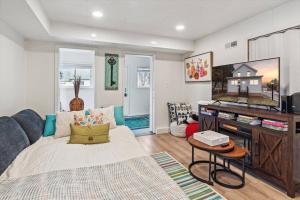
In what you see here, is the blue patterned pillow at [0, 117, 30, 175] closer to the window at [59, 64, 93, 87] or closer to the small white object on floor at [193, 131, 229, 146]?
the small white object on floor at [193, 131, 229, 146]

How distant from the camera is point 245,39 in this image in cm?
303

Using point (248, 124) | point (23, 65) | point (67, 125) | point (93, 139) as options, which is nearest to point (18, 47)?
point (23, 65)

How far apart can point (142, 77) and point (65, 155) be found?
5251mm

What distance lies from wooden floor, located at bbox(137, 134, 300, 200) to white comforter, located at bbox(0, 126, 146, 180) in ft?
3.64

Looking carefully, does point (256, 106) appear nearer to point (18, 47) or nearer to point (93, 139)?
point (93, 139)

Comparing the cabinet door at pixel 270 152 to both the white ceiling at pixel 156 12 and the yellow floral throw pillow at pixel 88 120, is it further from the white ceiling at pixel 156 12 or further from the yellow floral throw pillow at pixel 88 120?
the yellow floral throw pillow at pixel 88 120

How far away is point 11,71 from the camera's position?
275cm

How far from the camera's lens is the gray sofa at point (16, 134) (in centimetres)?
158

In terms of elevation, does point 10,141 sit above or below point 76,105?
below

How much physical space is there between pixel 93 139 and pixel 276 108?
2.52m

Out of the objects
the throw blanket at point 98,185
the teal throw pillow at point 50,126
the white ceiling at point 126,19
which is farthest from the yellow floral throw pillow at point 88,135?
the white ceiling at point 126,19

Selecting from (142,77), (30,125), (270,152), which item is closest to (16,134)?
(30,125)

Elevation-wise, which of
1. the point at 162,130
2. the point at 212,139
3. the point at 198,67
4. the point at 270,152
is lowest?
the point at 162,130

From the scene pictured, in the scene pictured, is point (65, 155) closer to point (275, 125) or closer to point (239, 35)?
point (275, 125)
